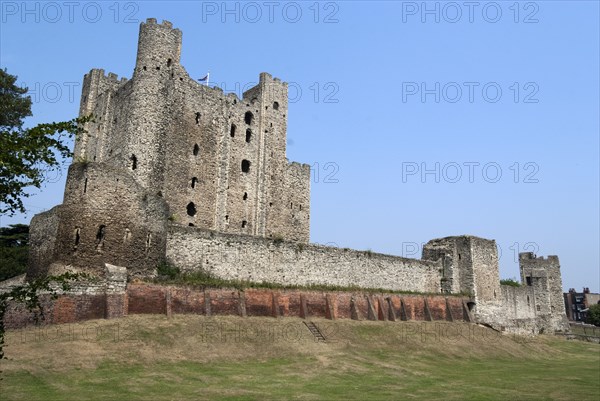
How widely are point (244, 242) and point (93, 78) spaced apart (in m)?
19.6

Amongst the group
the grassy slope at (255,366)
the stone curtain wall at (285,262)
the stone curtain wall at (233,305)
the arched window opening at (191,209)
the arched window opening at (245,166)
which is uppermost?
the arched window opening at (245,166)

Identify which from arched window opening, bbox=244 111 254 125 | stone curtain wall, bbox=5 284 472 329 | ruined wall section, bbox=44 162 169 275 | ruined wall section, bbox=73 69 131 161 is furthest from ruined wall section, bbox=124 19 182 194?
stone curtain wall, bbox=5 284 472 329

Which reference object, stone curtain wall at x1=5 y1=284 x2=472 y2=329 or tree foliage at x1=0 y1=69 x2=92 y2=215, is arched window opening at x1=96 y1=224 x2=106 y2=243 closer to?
stone curtain wall at x1=5 y1=284 x2=472 y2=329

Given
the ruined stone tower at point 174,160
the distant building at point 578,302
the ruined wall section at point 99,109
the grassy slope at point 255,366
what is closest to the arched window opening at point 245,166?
the ruined stone tower at point 174,160

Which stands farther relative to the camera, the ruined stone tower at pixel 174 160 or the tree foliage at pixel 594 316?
the tree foliage at pixel 594 316

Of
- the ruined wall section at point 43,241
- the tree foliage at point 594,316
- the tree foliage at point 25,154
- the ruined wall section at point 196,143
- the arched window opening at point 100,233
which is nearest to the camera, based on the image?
the tree foliage at point 25,154

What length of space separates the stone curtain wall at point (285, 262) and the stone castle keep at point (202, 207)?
7 cm

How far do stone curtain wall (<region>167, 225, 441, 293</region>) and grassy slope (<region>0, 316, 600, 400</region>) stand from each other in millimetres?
3934

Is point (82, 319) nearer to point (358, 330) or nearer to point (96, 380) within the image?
point (96, 380)

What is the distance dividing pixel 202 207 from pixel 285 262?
8939 mm

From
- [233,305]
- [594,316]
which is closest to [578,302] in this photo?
[594,316]

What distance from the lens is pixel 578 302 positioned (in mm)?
111000

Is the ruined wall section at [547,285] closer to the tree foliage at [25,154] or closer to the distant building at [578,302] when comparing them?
the tree foliage at [25,154]

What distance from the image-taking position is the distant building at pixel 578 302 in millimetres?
108975
